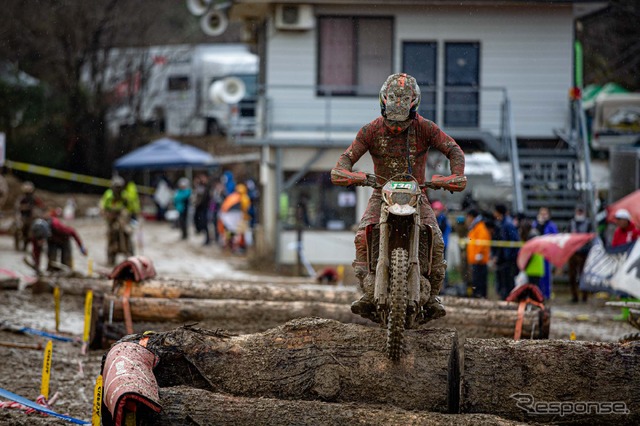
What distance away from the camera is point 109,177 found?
134ft

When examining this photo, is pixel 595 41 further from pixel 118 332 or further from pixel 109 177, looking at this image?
pixel 118 332

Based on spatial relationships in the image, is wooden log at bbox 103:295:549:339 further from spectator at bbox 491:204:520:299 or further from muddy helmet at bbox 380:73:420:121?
spectator at bbox 491:204:520:299

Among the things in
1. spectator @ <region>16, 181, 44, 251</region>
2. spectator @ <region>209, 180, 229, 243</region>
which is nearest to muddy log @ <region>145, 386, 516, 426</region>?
spectator @ <region>16, 181, 44, 251</region>

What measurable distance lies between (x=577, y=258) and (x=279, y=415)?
13943 mm

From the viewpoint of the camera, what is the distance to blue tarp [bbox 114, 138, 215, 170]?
31969mm

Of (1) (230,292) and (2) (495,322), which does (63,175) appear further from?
(2) (495,322)

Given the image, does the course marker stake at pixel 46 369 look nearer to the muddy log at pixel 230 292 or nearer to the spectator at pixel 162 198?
the muddy log at pixel 230 292

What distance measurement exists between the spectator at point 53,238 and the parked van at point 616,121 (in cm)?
1331

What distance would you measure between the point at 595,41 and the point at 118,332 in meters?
28.5

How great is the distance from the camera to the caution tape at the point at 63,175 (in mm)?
36250

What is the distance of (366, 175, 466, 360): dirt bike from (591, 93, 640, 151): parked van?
17.6 meters

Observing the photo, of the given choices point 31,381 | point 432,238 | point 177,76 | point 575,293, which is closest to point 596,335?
point 575,293

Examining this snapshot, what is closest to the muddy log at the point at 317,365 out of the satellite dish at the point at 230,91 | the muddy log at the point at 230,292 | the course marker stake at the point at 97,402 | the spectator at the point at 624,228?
the course marker stake at the point at 97,402

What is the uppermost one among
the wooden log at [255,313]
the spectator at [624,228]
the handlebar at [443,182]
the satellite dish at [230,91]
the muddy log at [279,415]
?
the satellite dish at [230,91]
